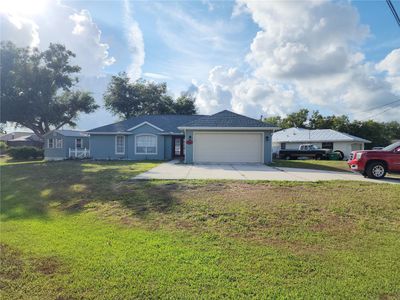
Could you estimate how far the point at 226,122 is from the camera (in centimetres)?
2183

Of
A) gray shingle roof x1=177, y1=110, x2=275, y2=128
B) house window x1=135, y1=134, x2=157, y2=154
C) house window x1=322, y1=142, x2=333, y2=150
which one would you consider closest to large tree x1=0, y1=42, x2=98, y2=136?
house window x1=135, y1=134, x2=157, y2=154

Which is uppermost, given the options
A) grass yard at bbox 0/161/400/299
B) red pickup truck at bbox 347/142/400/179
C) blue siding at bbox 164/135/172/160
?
blue siding at bbox 164/135/172/160

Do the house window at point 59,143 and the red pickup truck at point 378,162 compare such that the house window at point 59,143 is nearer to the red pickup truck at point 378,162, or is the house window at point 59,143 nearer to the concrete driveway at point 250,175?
the concrete driveway at point 250,175

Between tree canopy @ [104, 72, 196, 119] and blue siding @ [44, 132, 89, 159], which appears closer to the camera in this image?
blue siding @ [44, 132, 89, 159]

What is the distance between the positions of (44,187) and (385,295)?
11.5 m

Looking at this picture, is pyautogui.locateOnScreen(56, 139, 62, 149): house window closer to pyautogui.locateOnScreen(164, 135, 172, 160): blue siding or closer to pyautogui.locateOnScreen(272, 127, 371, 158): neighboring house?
pyautogui.locateOnScreen(164, 135, 172, 160): blue siding

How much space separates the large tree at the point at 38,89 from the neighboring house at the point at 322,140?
24386 mm

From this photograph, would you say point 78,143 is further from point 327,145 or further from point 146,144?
point 327,145

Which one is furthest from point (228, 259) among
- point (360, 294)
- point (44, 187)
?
point (44, 187)

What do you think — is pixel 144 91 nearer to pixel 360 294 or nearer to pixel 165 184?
pixel 165 184

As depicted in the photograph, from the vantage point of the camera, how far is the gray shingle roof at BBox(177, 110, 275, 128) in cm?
2153

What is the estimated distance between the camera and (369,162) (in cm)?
1346

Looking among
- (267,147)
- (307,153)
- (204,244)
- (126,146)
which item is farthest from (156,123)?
(204,244)

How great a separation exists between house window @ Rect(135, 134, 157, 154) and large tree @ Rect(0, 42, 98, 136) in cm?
1374
